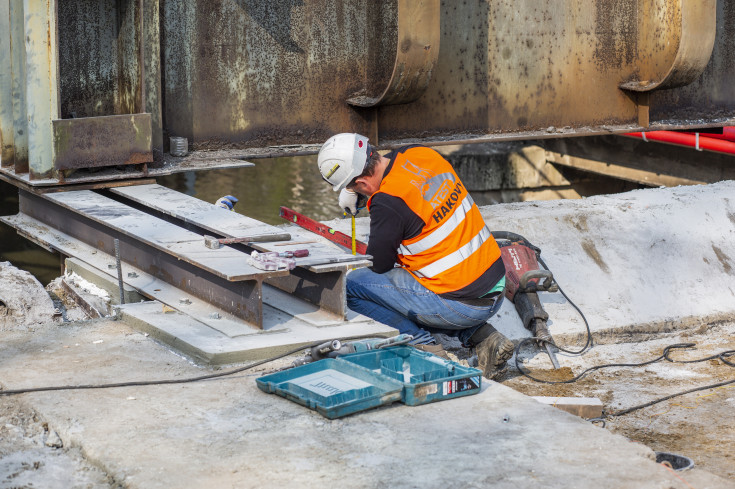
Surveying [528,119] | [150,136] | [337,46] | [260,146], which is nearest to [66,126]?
[150,136]

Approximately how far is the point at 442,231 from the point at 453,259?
0.57 ft

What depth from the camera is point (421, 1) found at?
689 centimetres

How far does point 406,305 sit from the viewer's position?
5.25 meters

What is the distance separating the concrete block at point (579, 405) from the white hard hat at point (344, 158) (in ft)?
5.06

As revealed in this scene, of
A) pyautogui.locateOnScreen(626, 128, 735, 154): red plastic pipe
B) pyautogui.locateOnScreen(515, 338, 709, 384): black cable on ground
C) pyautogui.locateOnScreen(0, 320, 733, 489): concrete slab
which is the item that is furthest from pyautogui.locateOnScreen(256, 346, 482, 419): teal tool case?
pyautogui.locateOnScreen(626, 128, 735, 154): red plastic pipe

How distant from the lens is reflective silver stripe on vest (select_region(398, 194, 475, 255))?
16.8ft

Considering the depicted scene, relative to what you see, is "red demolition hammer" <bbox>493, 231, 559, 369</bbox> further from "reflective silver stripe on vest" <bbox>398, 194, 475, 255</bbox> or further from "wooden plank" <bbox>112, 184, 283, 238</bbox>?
"wooden plank" <bbox>112, 184, 283, 238</bbox>

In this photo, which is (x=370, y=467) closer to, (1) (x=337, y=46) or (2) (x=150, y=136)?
(2) (x=150, y=136)

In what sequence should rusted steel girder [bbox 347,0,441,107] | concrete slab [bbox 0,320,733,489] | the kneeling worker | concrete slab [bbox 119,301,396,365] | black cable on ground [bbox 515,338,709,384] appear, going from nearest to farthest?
concrete slab [bbox 0,320,733,489], concrete slab [bbox 119,301,396,365], the kneeling worker, black cable on ground [bbox 515,338,709,384], rusted steel girder [bbox 347,0,441,107]

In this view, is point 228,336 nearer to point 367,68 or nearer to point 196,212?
point 196,212

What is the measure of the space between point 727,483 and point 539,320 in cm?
294

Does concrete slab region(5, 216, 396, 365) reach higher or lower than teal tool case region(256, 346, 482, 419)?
higher

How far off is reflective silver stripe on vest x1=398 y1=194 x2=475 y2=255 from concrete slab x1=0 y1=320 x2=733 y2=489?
136cm

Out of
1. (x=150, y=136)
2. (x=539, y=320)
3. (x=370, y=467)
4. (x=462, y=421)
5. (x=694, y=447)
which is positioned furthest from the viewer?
(x=150, y=136)
